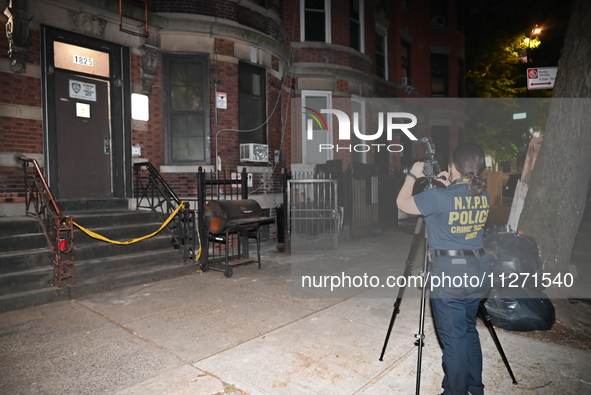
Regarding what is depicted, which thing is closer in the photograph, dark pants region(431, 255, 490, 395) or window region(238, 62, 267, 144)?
dark pants region(431, 255, 490, 395)

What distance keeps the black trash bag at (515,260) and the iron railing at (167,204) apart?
4881 mm

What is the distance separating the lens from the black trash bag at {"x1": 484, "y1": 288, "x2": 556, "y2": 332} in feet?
14.1

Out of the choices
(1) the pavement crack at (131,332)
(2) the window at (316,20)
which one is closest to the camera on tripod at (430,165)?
(1) the pavement crack at (131,332)

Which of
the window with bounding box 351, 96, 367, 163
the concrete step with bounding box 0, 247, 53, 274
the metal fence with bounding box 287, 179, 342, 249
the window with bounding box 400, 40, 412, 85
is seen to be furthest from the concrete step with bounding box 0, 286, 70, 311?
the window with bounding box 400, 40, 412, 85

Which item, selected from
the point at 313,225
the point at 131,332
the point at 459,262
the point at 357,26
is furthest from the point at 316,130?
the point at 459,262

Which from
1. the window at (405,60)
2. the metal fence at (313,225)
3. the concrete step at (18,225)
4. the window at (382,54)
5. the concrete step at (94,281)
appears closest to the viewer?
the concrete step at (94,281)

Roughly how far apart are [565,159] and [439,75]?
54.0 ft

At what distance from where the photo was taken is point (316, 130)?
13000 millimetres

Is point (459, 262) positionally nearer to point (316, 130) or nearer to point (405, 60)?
point (316, 130)

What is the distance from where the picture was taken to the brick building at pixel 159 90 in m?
7.01

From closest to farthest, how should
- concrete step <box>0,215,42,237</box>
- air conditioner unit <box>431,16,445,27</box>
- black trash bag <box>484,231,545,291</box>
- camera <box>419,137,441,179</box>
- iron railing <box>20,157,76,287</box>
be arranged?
camera <box>419,137,441,179</box> → black trash bag <box>484,231,545,291</box> → iron railing <box>20,157,76,287</box> → concrete step <box>0,215,42,237</box> → air conditioner unit <box>431,16,445,27</box>

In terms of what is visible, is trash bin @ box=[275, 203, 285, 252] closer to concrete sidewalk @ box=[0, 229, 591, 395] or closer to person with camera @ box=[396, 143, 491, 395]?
concrete sidewalk @ box=[0, 229, 591, 395]

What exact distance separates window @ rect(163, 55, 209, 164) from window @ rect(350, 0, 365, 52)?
7.32 metres

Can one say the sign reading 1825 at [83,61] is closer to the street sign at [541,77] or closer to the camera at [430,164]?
the camera at [430,164]
